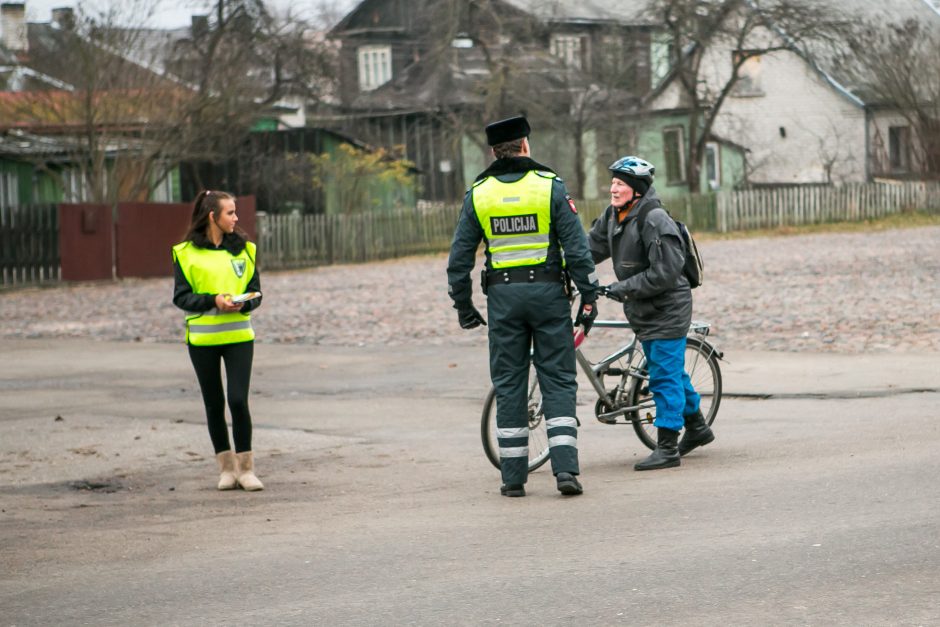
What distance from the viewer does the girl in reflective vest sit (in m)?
8.44

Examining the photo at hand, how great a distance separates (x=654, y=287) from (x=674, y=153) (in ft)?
147

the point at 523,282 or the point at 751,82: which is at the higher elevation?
the point at 751,82

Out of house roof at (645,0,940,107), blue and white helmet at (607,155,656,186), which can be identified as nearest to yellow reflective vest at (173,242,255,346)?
blue and white helmet at (607,155,656,186)

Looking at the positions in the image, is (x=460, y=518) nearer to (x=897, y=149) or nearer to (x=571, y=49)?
(x=571, y=49)

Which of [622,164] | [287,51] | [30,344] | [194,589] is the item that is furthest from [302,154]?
[194,589]

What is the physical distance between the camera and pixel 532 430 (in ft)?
28.0

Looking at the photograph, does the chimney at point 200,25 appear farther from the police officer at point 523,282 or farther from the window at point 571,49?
the police officer at point 523,282

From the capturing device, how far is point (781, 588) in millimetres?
5457

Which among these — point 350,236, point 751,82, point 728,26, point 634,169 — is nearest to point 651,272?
point 634,169

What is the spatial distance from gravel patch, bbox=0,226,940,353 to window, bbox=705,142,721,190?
2230 cm

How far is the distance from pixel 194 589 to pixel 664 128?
155ft

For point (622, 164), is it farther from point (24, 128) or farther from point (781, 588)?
point (24, 128)

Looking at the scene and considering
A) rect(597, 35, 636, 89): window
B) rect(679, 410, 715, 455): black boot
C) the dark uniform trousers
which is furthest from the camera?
rect(597, 35, 636, 89): window

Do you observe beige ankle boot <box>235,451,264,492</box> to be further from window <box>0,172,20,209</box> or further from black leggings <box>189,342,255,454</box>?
window <box>0,172,20,209</box>
